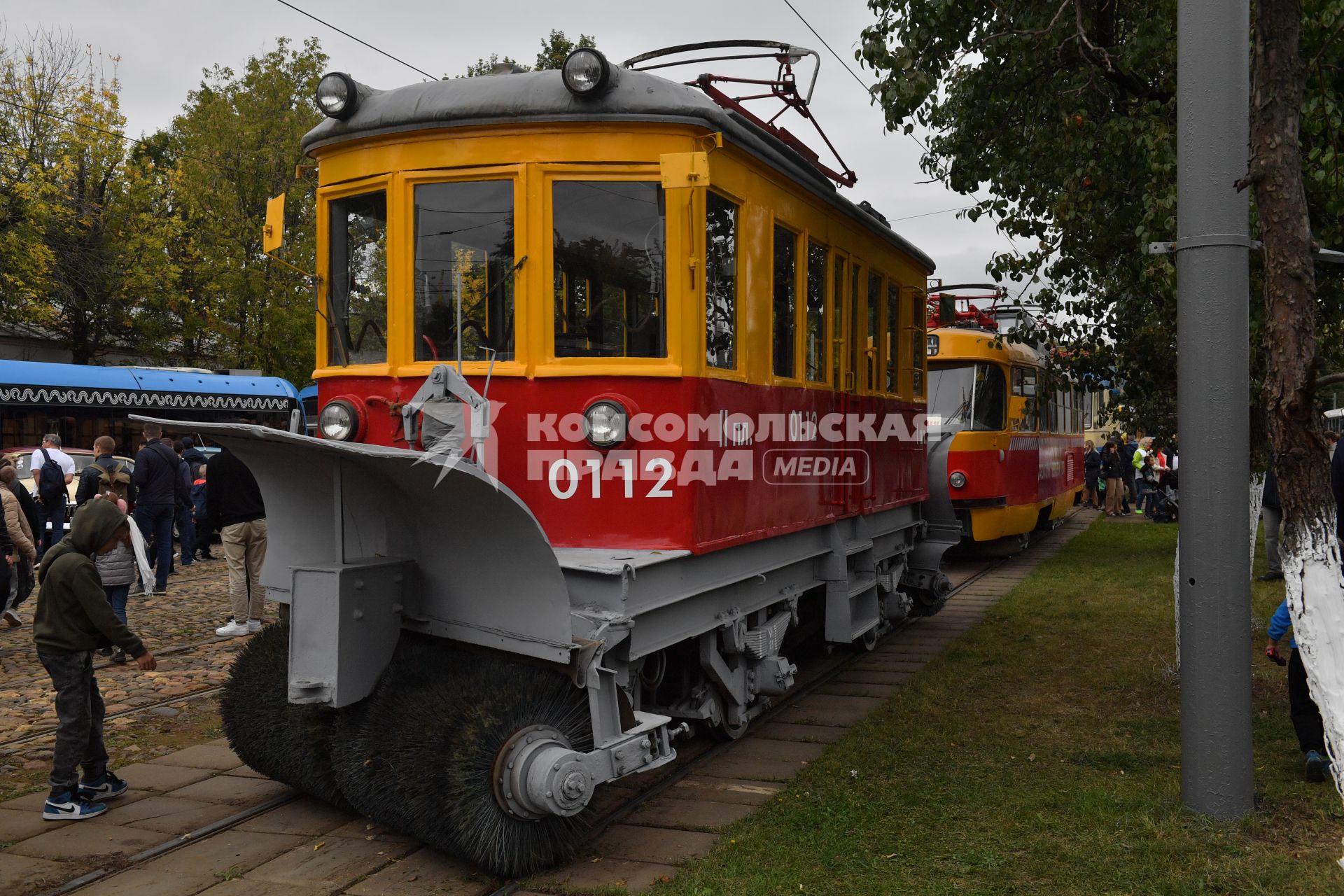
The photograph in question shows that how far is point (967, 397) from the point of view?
1515cm

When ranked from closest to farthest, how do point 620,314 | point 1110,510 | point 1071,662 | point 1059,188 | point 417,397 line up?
point 417,397, point 620,314, point 1071,662, point 1059,188, point 1110,510

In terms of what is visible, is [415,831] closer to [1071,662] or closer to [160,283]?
[1071,662]

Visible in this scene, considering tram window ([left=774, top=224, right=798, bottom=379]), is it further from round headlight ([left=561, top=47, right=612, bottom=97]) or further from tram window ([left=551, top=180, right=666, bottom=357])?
round headlight ([left=561, top=47, right=612, bottom=97])

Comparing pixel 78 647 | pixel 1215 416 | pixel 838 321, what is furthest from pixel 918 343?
pixel 78 647

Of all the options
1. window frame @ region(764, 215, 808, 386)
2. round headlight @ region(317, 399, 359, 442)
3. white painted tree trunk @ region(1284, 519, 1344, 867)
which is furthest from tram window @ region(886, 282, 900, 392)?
round headlight @ region(317, 399, 359, 442)

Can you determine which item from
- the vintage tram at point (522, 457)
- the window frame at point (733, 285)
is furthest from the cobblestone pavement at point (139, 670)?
the window frame at point (733, 285)

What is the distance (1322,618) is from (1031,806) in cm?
154

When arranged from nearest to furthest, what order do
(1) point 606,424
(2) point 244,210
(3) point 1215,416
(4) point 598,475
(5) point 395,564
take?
1. (5) point 395,564
2. (3) point 1215,416
3. (1) point 606,424
4. (4) point 598,475
5. (2) point 244,210

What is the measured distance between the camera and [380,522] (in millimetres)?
5352

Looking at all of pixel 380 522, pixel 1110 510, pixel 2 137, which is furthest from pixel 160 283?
pixel 380 522

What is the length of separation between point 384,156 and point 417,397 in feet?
4.75

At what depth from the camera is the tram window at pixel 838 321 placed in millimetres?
7961

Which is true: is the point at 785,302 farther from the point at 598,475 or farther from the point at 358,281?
the point at 358,281

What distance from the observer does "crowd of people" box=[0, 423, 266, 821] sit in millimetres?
Result: 5836
